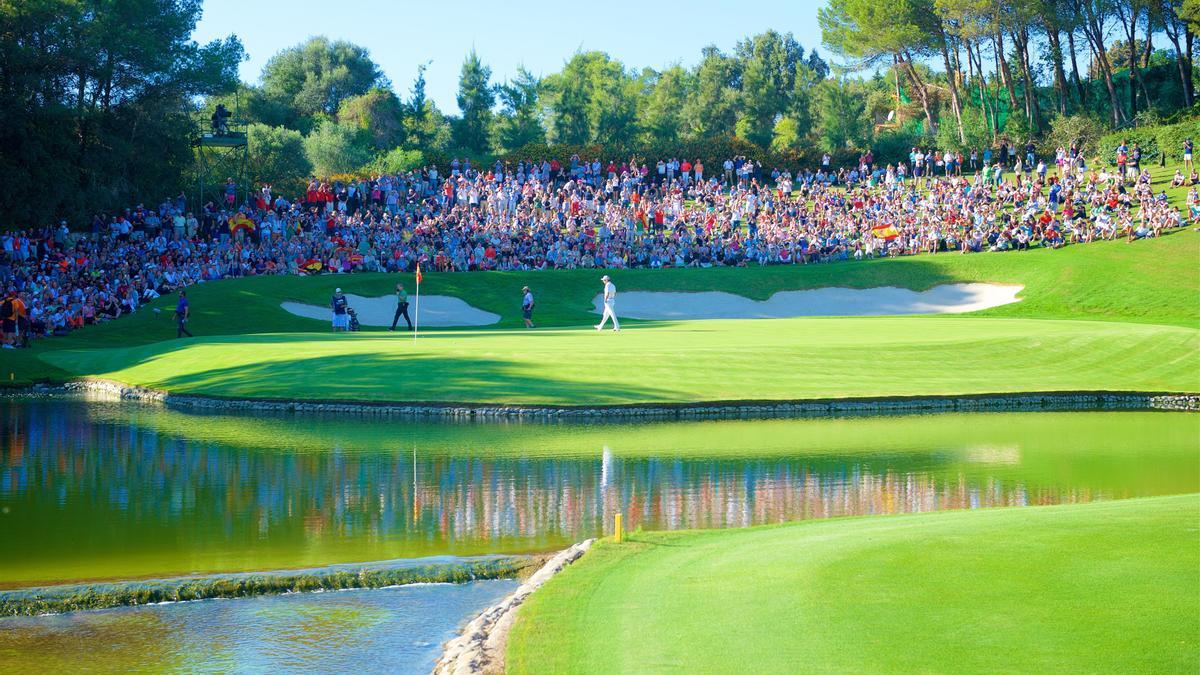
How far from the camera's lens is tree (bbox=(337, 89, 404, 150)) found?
102 m

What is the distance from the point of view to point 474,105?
355 feet

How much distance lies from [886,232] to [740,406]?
112 ft

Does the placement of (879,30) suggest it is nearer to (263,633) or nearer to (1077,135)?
(1077,135)

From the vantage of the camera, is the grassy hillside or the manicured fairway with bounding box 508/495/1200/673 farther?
the grassy hillside

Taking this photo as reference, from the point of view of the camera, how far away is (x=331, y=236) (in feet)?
180

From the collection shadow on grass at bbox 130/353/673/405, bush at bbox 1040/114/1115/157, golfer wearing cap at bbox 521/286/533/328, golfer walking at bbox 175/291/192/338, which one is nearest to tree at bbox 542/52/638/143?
bush at bbox 1040/114/1115/157

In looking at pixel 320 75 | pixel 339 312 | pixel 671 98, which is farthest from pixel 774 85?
pixel 339 312

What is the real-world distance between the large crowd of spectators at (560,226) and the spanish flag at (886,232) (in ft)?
0.25

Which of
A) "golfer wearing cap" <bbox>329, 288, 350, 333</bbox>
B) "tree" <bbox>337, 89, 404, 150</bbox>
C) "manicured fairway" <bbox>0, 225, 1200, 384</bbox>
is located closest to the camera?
"golfer wearing cap" <bbox>329, 288, 350, 333</bbox>

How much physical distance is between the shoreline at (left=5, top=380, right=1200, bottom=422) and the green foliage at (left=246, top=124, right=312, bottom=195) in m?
50.9

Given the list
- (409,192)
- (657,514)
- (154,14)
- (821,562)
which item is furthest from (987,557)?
(154,14)

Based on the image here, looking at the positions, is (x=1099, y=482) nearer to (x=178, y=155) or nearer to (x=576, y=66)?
(x=178, y=155)

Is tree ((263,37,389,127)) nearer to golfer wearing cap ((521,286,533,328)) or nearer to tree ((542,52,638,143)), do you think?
tree ((542,52,638,143))

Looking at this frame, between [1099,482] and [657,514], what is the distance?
298 inches
